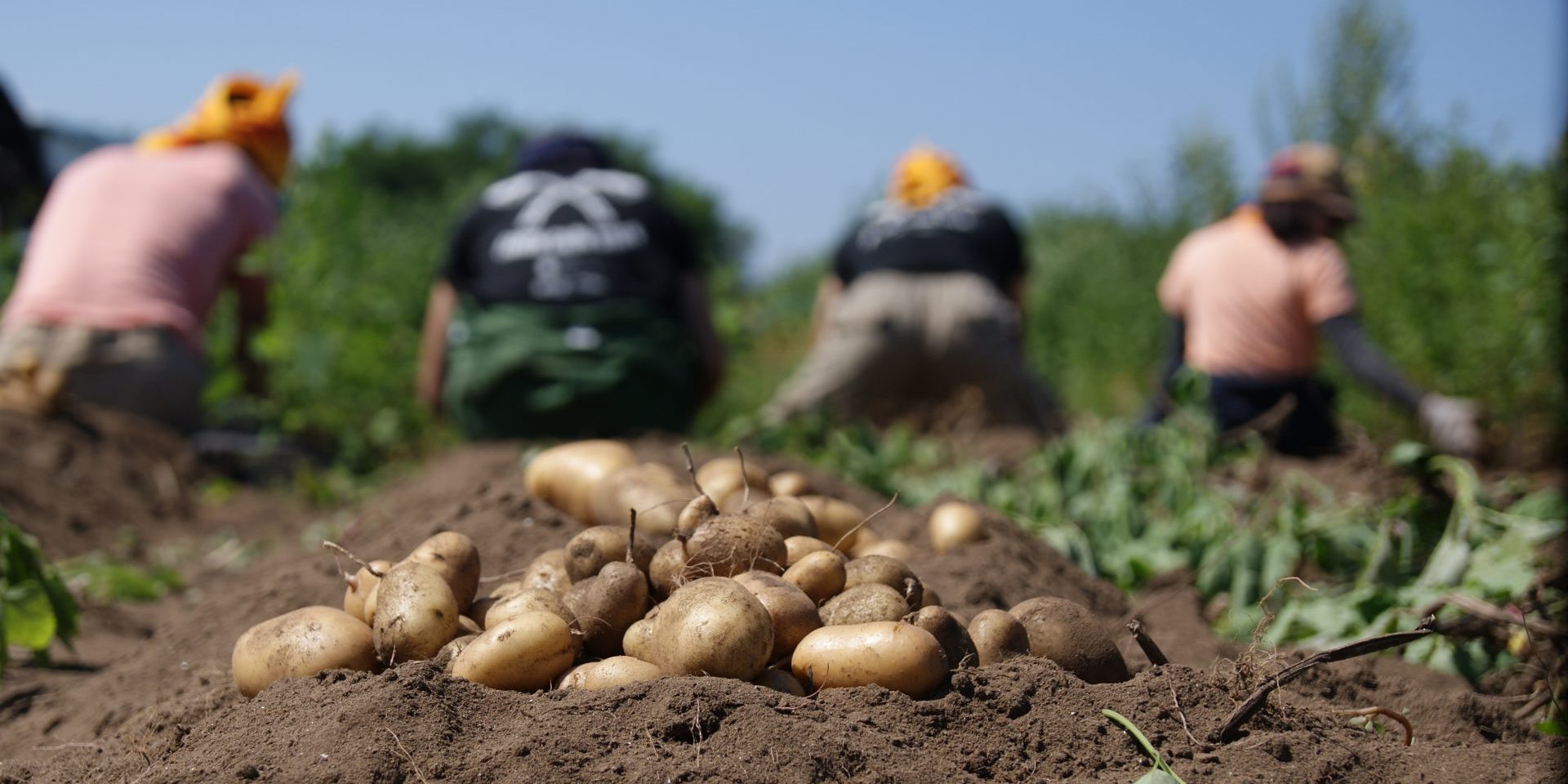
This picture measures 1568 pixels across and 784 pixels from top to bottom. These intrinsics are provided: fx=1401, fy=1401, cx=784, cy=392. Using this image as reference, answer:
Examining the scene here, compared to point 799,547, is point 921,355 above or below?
below

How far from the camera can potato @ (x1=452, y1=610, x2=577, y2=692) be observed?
2086 millimetres

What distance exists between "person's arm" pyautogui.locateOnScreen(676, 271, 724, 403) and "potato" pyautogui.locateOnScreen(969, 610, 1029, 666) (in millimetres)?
3887

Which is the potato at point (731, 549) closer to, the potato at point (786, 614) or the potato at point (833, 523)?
the potato at point (786, 614)

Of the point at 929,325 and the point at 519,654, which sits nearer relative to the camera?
the point at 519,654

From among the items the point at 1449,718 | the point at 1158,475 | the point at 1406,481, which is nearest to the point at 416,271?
the point at 1158,475

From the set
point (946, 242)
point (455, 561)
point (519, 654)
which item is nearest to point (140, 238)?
point (946, 242)

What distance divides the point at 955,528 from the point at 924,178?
4890 millimetres

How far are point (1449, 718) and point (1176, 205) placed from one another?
448 inches

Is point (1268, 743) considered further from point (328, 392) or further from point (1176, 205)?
point (1176, 205)

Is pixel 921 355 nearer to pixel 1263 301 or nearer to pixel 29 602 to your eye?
pixel 1263 301

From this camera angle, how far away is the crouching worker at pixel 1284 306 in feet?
19.2

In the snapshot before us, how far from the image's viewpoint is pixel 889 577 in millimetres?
2322

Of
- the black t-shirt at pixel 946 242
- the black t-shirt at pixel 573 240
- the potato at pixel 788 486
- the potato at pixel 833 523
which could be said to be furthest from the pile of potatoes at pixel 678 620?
the black t-shirt at pixel 946 242

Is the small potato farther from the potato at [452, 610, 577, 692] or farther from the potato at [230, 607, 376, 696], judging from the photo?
the potato at [230, 607, 376, 696]
